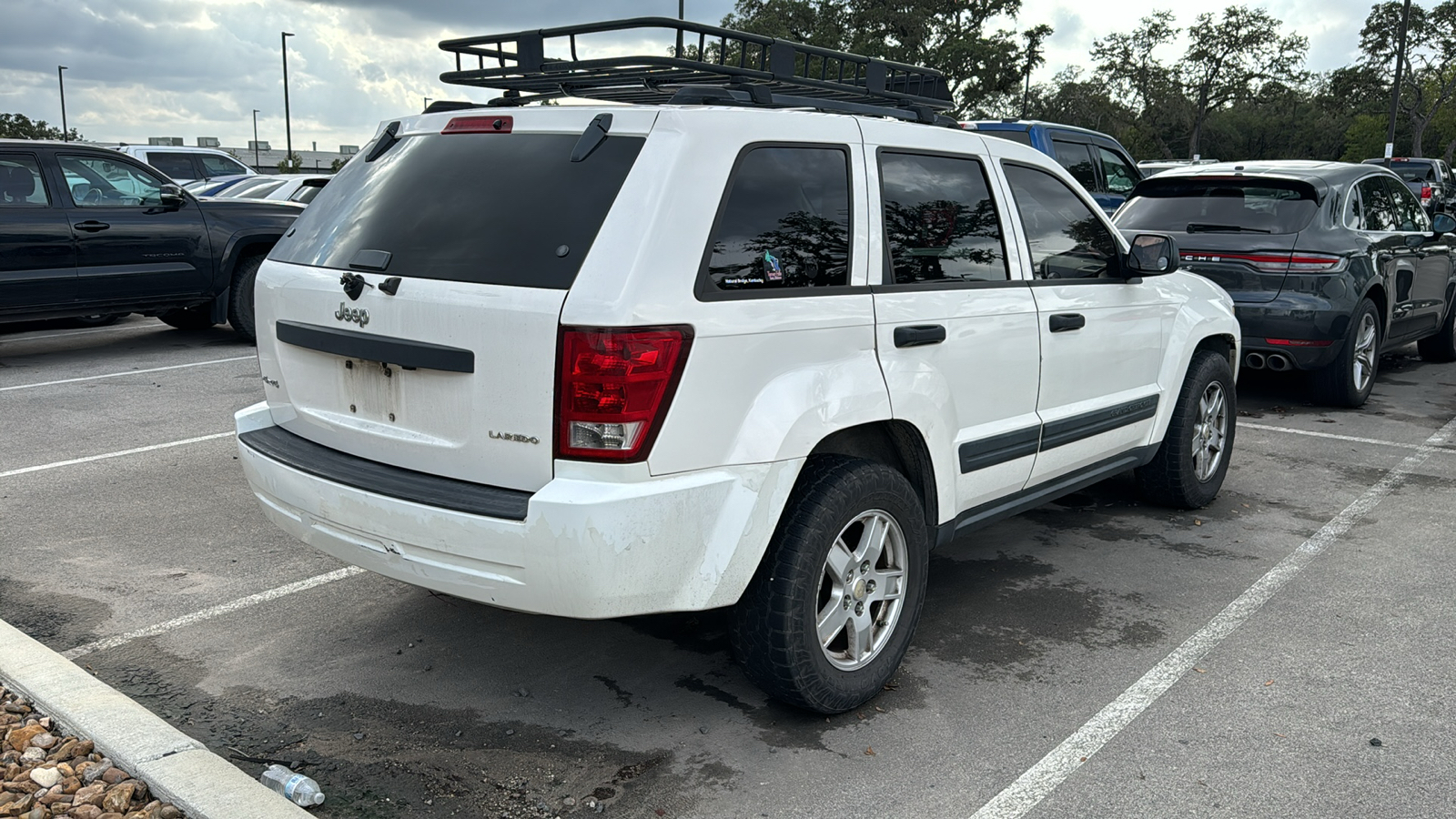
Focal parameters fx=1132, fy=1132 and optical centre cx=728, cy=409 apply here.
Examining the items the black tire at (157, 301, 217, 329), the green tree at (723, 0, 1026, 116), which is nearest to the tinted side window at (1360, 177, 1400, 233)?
the black tire at (157, 301, 217, 329)

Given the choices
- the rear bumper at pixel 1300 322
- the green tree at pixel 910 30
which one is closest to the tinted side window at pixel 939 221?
the rear bumper at pixel 1300 322

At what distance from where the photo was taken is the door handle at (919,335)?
3.61 meters

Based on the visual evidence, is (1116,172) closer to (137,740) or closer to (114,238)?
(114,238)

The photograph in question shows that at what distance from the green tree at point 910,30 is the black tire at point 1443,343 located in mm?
43503

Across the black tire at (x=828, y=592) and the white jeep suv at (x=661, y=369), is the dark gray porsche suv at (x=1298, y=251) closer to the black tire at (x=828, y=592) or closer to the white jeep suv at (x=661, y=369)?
the white jeep suv at (x=661, y=369)

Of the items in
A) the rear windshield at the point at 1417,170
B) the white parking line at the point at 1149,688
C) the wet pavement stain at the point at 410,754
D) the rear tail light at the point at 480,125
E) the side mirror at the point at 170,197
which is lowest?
the wet pavement stain at the point at 410,754

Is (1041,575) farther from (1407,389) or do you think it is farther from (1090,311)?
(1407,389)

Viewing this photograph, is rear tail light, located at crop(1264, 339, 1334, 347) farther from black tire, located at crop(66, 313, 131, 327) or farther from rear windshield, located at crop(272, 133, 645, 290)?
black tire, located at crop(66, 313, 131, 327)

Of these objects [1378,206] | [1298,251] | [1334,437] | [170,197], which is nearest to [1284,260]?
[1298,251]

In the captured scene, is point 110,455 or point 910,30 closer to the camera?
point 110,455

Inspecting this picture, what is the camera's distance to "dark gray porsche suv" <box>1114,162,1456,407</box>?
7949 millimetres

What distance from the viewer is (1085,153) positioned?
13039 mm

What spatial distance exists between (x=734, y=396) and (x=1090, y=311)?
2168 mm

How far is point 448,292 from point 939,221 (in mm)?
1753
